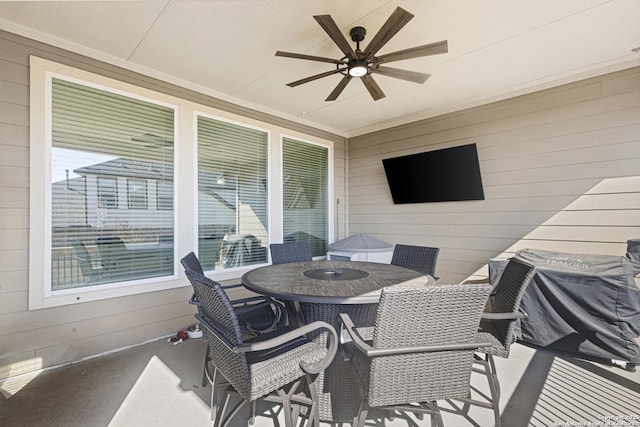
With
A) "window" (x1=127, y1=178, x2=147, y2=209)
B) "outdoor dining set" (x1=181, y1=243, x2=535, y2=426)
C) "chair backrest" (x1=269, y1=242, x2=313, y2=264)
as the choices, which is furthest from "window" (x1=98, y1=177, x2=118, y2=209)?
"chair backrest" (x1=269, y1=242, x2=313, y2=264)

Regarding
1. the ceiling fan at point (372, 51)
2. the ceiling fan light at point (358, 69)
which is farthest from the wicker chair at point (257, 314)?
the ceiling fan light at point (358, 69)

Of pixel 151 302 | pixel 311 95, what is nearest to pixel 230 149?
pixel 311 95

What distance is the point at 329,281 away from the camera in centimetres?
221

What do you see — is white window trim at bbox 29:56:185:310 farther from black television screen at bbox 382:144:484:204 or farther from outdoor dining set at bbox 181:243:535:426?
black television screen at bbox 382:144:484:204

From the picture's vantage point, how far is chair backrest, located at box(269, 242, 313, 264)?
3.45 m

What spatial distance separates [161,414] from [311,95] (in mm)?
3621

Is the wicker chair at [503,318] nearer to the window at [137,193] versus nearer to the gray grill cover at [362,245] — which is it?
the gray grill cover at [362,245]

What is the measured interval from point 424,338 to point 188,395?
1855mm

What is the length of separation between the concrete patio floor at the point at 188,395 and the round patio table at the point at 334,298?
25 cm

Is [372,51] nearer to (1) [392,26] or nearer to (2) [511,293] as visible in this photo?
(1) [392,26]

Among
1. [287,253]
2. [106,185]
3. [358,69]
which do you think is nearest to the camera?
[358,69]

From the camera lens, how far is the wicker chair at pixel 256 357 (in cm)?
147

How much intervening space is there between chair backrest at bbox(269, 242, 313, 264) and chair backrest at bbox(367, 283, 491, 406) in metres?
2.13

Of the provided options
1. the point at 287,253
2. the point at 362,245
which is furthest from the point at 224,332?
the point at 362,245
